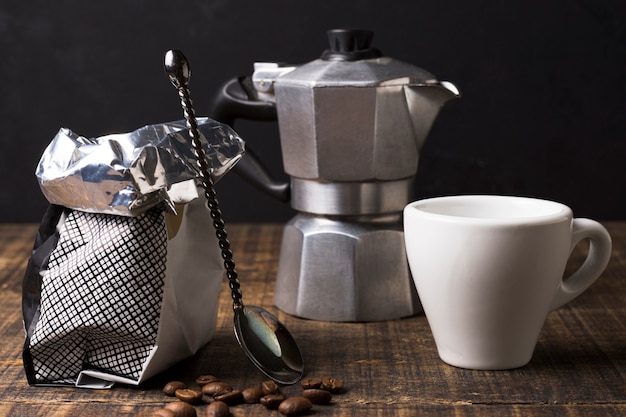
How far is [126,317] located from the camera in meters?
0.62

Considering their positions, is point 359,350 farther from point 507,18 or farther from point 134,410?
point 507,18

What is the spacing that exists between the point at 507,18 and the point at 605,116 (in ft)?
0.61

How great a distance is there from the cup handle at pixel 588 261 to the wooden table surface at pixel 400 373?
5cm

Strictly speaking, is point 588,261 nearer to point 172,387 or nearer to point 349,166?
point 349,166

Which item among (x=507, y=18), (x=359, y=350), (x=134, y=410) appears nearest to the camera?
(x=134, y=410)

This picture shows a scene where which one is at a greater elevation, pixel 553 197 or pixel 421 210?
pixel 421 210

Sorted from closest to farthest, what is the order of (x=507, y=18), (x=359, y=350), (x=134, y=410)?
1. (x=134, y=410)
2. (x=359, y=350)
3. (x=507, y=18)

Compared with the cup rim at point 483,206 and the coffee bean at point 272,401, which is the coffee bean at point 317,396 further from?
the cup rim at point 483,206

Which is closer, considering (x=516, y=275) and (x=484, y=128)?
(x=516, y=275)

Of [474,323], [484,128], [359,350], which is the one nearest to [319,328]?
[359,350]

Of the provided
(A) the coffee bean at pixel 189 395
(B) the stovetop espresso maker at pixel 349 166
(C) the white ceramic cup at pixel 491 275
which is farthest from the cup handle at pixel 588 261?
(A) the coffee bean at pixel 189 395

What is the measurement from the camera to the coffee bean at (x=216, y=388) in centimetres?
62

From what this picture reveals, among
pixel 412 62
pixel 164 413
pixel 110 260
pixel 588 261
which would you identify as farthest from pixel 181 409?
pixel 412 62

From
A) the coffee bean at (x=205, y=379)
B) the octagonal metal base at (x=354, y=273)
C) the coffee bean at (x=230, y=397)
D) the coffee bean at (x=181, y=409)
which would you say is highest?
the coffee bean at (x=181, y=409)
